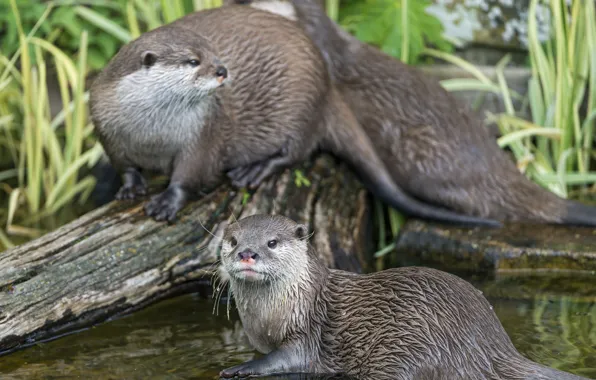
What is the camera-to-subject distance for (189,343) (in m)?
2.79

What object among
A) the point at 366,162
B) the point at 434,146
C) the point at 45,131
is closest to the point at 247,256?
the point at 366,162

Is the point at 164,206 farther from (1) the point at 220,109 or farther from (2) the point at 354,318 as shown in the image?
(2) the point at 354,318

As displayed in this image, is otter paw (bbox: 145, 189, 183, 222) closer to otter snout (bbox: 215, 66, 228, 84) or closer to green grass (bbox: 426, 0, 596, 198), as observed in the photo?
otter snout (bbox: 215, 66, 228, 84)

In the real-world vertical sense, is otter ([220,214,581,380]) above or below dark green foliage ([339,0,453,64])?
below

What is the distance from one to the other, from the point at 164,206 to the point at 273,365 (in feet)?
2.84

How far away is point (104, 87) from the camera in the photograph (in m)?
3.13

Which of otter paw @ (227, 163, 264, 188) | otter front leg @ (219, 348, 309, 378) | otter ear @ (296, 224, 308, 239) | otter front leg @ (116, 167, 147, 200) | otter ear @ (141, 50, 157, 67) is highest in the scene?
otter ear @ (141, 50, 157, 67)

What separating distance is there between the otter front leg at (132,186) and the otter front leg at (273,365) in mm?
1004

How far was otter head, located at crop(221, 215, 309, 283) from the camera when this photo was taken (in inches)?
98.0

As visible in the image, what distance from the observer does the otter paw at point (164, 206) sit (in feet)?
10.3

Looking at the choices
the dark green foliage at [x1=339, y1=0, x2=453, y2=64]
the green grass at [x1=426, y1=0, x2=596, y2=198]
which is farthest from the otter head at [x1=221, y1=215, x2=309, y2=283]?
the dark green foliage at [x1=339, y1=0, x2=453, y2=64]

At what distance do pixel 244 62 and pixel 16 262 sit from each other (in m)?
1.16

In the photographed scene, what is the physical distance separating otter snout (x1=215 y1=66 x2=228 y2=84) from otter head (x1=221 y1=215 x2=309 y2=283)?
575 mm

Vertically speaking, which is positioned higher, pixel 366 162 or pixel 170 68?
pixel 170 68
